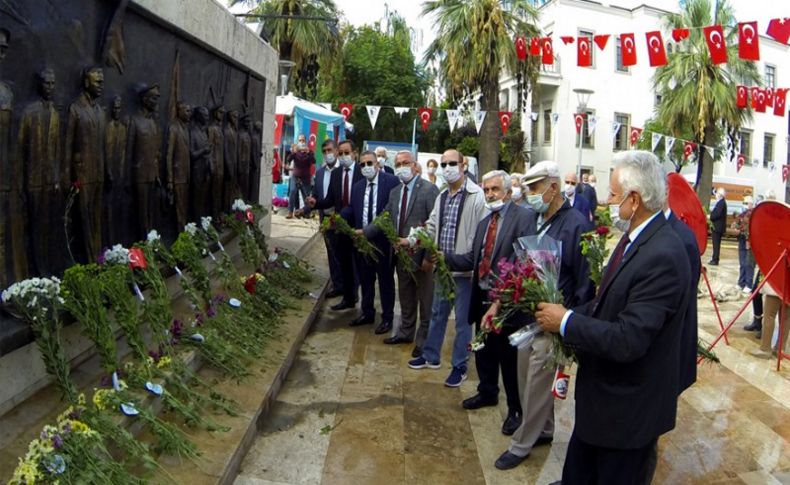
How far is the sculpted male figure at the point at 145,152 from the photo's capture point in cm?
459

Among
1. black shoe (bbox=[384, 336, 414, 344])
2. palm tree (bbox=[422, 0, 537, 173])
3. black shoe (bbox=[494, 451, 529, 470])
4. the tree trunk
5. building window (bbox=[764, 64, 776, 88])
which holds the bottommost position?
black shoe (bbox=[494, 451, 529, 470])

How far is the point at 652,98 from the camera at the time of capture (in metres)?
32.4

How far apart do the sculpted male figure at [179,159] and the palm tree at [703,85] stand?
2039 cm

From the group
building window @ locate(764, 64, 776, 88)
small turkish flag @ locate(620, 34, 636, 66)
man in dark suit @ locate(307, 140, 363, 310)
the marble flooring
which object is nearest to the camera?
the marble flooring

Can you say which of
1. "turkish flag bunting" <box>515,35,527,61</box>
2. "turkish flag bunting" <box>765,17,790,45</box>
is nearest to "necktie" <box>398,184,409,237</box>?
"turkish flag bunting" <box>765,17,790,45</box>

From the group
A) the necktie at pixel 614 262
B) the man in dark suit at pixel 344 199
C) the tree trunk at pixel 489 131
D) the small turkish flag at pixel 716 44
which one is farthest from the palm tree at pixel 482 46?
the necktie at pixel 614 262

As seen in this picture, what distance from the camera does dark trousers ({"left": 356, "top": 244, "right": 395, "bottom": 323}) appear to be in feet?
22.1

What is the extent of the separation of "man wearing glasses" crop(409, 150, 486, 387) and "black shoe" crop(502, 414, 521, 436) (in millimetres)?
810

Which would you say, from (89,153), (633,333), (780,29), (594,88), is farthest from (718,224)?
(594,88)

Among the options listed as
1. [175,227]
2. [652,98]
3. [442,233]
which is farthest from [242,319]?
[652,98]

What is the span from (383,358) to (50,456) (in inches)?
148

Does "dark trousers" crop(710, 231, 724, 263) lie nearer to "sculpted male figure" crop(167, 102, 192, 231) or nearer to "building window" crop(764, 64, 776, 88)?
"sculpted male figure" crop(167, 102, 192, 231)

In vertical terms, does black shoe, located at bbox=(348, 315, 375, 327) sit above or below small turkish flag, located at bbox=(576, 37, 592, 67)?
below

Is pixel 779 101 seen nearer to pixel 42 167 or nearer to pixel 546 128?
pixel 42 167
